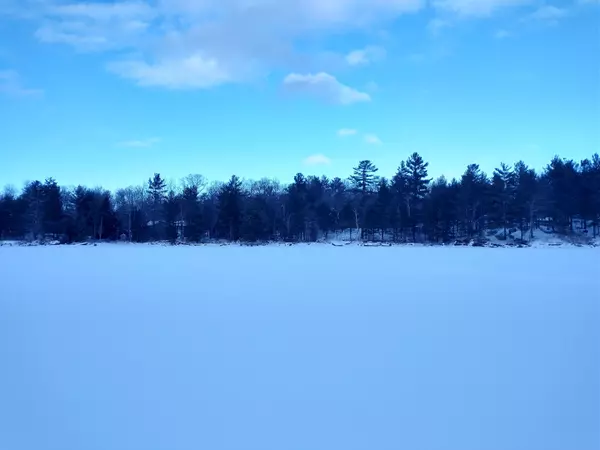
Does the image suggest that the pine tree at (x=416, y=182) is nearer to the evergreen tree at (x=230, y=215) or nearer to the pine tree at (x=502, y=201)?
the pine tree at (x=502, y=201)

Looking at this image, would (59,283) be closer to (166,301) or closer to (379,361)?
(166,301)

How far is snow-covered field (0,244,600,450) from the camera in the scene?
273 centimetres

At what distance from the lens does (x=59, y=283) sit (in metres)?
9.30

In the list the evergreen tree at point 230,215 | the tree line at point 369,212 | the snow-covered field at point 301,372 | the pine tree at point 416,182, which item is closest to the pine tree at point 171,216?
the tree line at point 369,212

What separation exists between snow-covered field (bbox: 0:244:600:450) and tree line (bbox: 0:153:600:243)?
27025 millimetres

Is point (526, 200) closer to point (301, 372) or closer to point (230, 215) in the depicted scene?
point (230, 215)

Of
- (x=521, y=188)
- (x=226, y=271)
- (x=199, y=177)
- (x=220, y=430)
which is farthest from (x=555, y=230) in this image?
(x=199, y=177)

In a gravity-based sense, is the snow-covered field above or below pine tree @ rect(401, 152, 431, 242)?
below

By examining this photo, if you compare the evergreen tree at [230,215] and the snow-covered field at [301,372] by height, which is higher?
the evergreen tree at [230,215]

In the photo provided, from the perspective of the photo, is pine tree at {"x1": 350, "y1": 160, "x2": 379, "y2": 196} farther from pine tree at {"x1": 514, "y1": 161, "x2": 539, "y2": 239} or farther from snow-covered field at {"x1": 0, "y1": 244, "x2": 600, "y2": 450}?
snow-covered field at {"x1": 0, "y1": 244, "x2": 600, "y2": 450}

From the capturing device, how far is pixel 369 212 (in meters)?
34.8

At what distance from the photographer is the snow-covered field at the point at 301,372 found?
2.73m

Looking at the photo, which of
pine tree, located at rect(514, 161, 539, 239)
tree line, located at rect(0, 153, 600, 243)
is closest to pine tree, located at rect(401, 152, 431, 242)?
tree line, located at rect(0, 153, 600, 243)

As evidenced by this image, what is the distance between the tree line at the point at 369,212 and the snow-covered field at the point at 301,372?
2702cm
